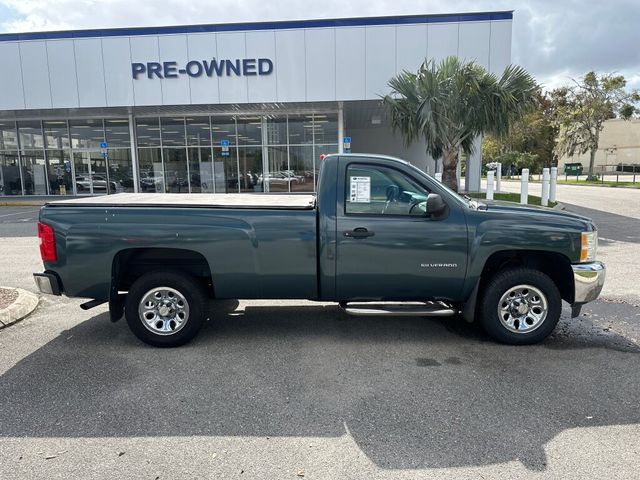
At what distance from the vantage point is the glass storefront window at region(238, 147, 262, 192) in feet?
75.6

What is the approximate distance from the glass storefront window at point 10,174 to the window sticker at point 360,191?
26.9m

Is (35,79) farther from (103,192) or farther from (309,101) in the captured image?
(309,101)

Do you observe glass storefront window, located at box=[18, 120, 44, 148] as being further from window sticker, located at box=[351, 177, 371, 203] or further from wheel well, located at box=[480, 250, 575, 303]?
wheel well, located at box=[480, 250, 575, 303]

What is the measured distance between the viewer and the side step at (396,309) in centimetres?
449

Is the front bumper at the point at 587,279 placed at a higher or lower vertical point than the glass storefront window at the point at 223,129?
lower

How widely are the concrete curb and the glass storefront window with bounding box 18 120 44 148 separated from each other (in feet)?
72.4

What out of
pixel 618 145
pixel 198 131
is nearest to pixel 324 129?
pixel 198 131

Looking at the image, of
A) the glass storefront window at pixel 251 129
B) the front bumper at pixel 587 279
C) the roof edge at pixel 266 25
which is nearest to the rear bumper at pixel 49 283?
the front bumper at pixel 587 279

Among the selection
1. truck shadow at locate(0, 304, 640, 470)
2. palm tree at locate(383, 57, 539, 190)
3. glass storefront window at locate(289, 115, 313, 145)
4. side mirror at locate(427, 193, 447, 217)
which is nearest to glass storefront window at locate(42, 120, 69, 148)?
glass storefront window at locate(289, 115, 313, 145)

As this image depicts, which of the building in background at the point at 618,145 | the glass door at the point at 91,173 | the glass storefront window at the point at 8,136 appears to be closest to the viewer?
the glass door at the point at 91,173

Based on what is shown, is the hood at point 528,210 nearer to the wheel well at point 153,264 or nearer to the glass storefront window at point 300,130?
the wheel well at point 153,264

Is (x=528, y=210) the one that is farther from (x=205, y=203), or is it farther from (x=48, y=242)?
(x=48, y=242)

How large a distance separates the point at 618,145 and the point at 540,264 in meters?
88.1

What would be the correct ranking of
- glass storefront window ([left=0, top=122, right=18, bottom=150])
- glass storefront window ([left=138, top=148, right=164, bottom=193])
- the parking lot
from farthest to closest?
glass storefront window ([left=0, top=122, right=18, bottom=150]), glass storefront window ([left=138, top=148, right=164, bottom=193]), the parking lot
